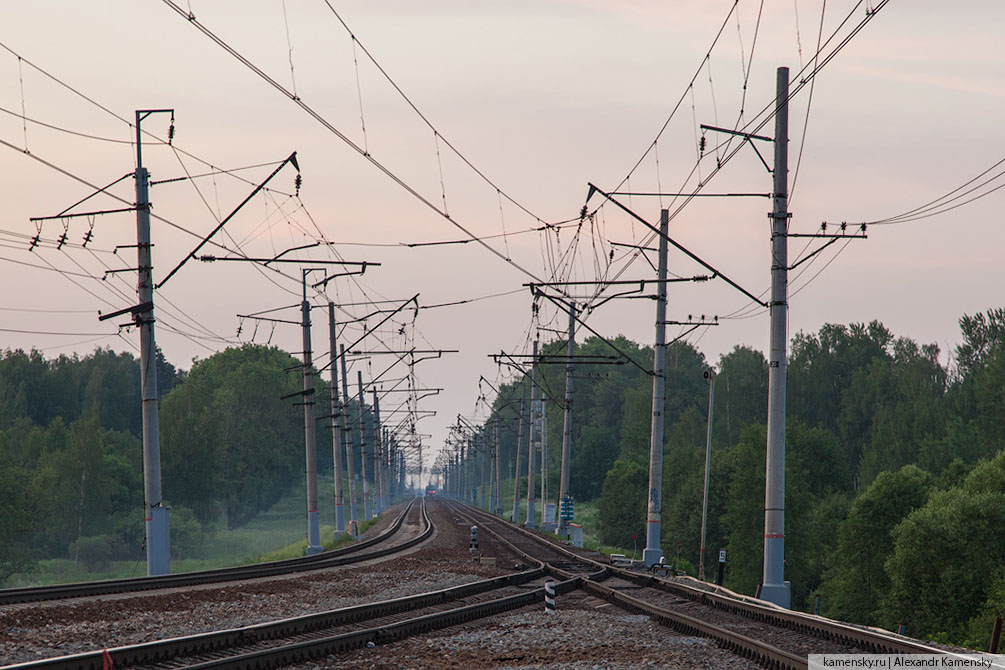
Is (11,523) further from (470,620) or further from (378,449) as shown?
(470,620)

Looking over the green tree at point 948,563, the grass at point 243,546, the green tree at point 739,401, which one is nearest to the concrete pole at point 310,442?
the grass at point 243,546

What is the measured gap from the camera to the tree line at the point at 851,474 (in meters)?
58.6

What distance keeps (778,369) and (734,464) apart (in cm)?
7082

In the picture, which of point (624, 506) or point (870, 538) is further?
point (624, 506)

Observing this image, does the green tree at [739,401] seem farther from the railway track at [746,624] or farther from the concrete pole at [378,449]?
the railway track at [746,624]

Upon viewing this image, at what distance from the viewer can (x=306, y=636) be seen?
16.8 metres

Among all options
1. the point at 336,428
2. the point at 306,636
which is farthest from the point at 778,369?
the point at 336,428

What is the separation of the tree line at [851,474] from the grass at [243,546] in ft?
73.4

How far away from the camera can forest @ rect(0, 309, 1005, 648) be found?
60406 millimetres

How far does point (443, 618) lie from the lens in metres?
19.3

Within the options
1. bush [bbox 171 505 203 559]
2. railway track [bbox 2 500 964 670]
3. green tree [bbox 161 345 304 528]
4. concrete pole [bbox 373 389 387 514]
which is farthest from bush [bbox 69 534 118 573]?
railway track [bbox 2 500 964 670]

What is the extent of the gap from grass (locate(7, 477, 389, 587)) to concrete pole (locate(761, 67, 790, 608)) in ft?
97.0

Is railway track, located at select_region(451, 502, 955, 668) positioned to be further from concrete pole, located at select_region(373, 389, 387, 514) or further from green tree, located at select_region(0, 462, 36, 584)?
concrete pole, located at select_region(373, 389, 387, 514)

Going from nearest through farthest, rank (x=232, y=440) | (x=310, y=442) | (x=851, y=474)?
(x=310, y=442)
(x=851, y=474)
(x=232, y=440)
